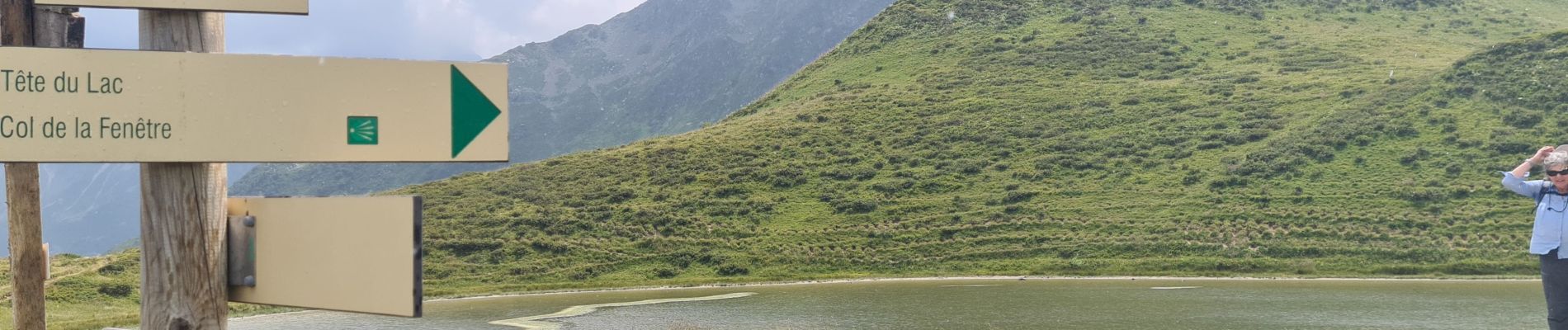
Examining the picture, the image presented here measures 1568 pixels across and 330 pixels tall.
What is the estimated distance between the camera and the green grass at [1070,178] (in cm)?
3788

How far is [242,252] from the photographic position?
446 cm

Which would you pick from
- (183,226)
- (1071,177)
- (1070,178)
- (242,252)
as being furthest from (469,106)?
(1071,177)

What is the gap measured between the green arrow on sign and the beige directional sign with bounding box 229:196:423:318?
38 centimetres

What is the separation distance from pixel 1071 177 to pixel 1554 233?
41.5 m

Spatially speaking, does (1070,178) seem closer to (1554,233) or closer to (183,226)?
(1554,233)

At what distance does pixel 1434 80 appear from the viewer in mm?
53562

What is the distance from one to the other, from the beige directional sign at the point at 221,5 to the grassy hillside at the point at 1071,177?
103 feet

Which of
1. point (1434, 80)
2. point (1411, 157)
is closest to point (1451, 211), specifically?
point (1411, 157)

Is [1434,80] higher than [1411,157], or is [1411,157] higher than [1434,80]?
[1434,80]

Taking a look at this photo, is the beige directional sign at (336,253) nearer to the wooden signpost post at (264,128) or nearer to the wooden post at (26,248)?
the wooden signpost post at (264,128)

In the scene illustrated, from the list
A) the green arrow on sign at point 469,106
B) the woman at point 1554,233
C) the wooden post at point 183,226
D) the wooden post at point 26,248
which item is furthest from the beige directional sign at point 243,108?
the wooden post at point 26,248

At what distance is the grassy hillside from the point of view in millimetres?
38094

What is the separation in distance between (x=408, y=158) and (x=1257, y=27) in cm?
8146

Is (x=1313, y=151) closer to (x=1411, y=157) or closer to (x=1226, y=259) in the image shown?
(x=1411, y=157)
